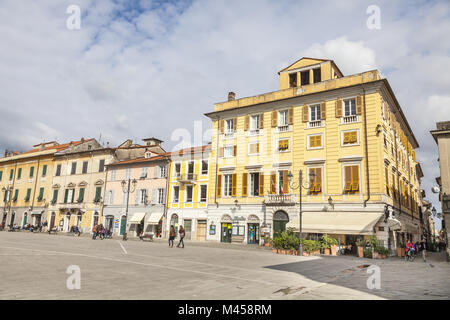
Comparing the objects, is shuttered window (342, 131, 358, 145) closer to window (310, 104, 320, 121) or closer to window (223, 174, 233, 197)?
window (310, 104, 320, 121)

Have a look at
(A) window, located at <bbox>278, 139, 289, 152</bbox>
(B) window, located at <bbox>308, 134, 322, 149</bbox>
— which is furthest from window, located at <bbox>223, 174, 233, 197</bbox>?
(B) window, located at <bbox>308, 134, 322, 149</bbox>

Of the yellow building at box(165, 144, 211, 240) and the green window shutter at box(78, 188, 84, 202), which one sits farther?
the green window shutter at box(78, 188, 84, 202)

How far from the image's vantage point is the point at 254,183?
106ft

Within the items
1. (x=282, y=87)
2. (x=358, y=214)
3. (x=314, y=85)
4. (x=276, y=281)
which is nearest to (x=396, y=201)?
(x=358, y=214)

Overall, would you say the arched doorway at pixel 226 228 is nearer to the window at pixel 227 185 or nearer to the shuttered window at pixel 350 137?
the window at pixel 227 185

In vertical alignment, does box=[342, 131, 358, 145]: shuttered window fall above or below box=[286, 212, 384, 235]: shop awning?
above

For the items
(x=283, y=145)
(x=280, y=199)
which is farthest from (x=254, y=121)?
(x=280, y=199)

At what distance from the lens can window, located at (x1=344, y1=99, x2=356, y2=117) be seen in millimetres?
28578

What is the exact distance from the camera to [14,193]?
178 ft

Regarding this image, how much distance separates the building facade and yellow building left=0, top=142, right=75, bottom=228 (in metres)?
12.4

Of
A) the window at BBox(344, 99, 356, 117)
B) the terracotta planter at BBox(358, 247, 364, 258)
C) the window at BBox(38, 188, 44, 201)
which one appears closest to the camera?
the terracotta planter at BBox(358, 247, 364, 258)

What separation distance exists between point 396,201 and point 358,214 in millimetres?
5880

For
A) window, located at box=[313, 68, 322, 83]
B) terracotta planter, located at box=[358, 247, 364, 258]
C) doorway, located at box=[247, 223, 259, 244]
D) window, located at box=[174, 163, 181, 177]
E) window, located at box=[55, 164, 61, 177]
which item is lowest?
terracotta planter, located at box=[358, 247, 364, 258]
